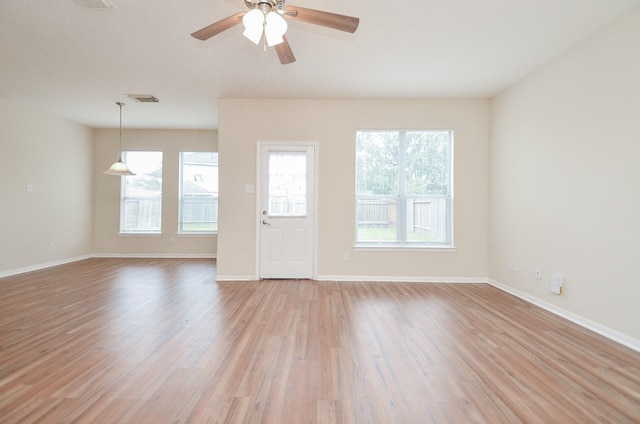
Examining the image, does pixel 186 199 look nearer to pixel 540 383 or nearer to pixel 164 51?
pixel 164 51

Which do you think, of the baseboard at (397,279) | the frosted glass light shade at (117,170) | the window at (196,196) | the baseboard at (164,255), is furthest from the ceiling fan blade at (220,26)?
the baseboard at (164,255)

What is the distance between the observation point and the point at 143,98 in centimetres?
475

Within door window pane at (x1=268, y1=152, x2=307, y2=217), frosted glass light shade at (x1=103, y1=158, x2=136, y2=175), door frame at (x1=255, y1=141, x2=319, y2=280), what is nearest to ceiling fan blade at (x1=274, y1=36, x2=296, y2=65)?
door frame at (x1=255, y1=141, x2=319, y2=280)

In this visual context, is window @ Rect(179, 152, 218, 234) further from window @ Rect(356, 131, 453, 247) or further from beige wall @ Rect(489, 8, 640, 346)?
beige wall @ Rect(489, 8, 640, 346)

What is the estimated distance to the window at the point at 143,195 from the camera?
6.70 metres

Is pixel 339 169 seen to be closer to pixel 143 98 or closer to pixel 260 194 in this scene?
pixel 260 194

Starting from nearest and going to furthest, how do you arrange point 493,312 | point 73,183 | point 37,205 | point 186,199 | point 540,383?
point 540,383 → point 493,312 → point 37,205 → point 73,183 → point 186,199

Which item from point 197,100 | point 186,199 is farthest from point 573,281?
point 186,199

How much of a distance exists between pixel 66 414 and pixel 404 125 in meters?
4.72

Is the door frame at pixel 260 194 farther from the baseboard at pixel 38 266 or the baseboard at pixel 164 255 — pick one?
the baseboard at pixel 38 266

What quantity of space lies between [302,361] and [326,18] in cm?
241

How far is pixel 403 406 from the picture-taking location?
1670mm

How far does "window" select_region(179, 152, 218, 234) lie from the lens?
670 cm

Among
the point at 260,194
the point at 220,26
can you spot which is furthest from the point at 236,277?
the point at 220,26
